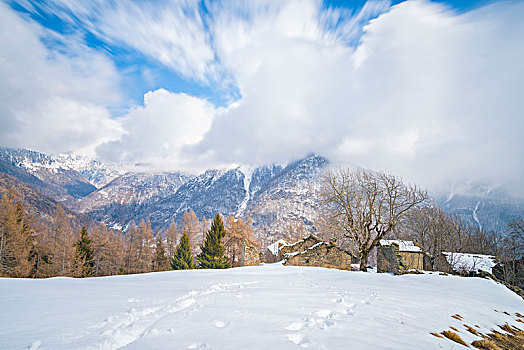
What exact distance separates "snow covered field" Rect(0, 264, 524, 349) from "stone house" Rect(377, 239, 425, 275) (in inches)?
503

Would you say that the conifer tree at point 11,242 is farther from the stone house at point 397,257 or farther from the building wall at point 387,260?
the stone house at point 397,257

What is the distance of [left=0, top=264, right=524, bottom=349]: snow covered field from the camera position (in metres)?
3.79

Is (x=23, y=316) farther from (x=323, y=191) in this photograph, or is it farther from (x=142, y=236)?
(x=142, y=236)

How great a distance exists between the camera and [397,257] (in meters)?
20.6

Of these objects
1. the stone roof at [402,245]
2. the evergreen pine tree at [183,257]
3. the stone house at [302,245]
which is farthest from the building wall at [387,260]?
the evergreen pine tree at [183,257]

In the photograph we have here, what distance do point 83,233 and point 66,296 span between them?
136 feet

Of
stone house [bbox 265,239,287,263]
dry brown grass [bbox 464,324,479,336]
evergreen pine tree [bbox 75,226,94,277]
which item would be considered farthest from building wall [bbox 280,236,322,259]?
evergreen pine tree [bbox 75,226,94,277]

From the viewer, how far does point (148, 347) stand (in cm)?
352

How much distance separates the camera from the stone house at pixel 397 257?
66.8 ft

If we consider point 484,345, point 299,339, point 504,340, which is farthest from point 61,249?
point 504,340

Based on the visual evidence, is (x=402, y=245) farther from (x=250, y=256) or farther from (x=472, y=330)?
(x=250, y=256)

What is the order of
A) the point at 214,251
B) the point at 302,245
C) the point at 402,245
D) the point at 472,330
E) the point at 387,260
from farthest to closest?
the point at 214,251, the point at 302,245, the point at 402,245, the point at 387,260, the point at 472,330

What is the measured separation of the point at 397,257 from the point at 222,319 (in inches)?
809

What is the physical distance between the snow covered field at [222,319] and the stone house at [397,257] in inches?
503
